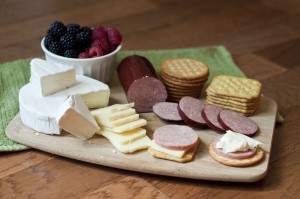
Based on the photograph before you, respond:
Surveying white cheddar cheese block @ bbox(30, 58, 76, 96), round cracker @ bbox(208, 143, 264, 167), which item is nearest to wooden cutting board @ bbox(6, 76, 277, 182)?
round cracker @ bbox(208, 143, 264, 167)

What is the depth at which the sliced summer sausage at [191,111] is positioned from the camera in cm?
139

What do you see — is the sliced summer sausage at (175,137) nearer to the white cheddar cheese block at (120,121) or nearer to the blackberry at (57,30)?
the white cheddar cheese block at (120,121)

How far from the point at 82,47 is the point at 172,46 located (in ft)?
1.87

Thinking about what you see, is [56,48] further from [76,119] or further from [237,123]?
[237,123]

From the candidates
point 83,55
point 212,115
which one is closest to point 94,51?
point 83,55

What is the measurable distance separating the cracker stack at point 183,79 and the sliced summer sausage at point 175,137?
200 mm

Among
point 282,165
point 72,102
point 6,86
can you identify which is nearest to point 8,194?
point 72,102

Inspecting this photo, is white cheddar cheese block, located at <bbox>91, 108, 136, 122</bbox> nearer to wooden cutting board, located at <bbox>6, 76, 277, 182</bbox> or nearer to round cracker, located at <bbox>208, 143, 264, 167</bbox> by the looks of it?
wooden cutting board, located at <bbox>6, 76, 277, 182</bbox>

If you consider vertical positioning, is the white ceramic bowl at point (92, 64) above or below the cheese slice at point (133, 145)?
above

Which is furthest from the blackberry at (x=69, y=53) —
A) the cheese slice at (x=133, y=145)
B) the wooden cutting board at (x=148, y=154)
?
the cheese slice at (x=133, y=145)

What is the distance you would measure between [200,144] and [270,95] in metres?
0.46

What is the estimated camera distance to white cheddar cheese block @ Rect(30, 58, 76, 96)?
1389 millimetres

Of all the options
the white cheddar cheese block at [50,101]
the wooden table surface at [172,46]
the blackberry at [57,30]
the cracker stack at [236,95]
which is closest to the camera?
the wooden table surface at [172,46]

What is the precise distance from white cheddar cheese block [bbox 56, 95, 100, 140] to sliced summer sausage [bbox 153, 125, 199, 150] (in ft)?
0.52
